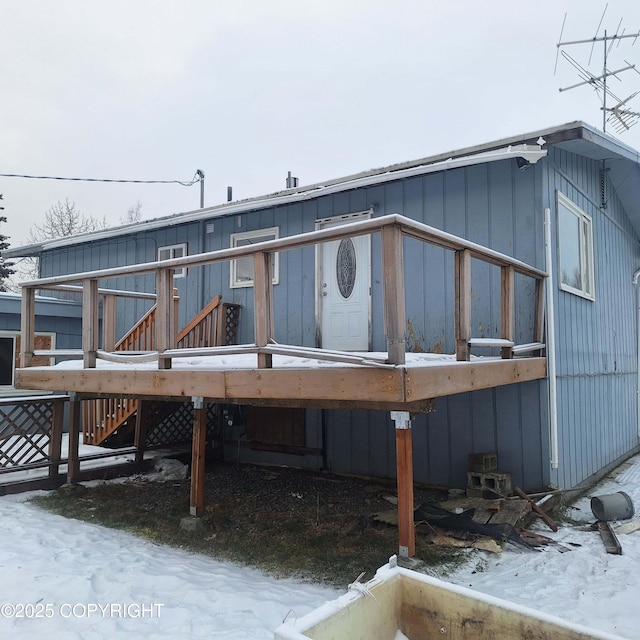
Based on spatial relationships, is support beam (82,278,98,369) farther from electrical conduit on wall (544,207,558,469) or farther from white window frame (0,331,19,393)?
white window frame (0,331,19,393)

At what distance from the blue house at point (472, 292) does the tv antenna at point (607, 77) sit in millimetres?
1717

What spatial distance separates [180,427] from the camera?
27.0 ft

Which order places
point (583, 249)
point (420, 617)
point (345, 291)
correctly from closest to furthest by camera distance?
point (420, 617)
point (583, 249)
point (345, 291)

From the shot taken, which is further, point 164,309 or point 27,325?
point 27,325

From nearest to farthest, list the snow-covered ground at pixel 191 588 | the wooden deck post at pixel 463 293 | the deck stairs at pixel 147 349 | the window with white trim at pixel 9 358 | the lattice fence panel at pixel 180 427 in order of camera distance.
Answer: the snow-covered ground at pixel 191 588 < the wooden deck post at pixel 463 293 < the deck stairs at pixel 147 349 < the lattice fence panel at pixel 180 427 < the window with white trim at pixel 9 358

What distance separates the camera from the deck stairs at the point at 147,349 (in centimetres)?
706

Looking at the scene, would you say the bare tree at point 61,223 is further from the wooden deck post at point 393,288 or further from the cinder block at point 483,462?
the wooden deck post at point 393,288

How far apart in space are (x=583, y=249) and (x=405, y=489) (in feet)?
14.8

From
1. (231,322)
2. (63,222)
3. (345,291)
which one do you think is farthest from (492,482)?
(63,222)

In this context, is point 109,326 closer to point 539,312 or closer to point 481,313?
point 481,313

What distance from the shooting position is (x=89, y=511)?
5.56m

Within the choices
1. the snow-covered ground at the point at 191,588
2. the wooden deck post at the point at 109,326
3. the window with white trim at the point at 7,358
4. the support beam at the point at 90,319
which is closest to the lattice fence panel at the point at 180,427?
the wooden deck post at the point at 109,326

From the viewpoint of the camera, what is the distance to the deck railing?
3248 mm

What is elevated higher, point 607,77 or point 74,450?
point 607,77
